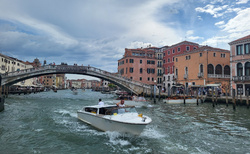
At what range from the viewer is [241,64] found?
2494cm

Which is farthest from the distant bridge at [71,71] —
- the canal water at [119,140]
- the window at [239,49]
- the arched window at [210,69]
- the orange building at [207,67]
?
the canal water at [119,140]

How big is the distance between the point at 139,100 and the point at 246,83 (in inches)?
567

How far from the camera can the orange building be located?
104ft

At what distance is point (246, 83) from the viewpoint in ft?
79.4

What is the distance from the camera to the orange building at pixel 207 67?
3184 centimetres

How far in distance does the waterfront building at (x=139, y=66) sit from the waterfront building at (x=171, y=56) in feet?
9.00

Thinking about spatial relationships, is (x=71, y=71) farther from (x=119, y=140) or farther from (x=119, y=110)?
(x=119, y=140)

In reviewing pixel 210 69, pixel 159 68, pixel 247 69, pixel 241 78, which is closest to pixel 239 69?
pixel 247 69

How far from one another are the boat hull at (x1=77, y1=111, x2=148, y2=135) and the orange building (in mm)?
26453

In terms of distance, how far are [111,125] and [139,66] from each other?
36844 mm

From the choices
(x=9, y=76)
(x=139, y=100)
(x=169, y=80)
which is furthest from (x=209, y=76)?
(x=9, y=76)

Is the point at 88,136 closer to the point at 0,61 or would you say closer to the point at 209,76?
the point at 209,76

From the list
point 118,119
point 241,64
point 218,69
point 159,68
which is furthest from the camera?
point 159,68

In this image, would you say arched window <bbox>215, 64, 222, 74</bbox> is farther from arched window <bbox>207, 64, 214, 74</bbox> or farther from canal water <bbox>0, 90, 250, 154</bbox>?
canal water <bbox>0, 90, 250, 154</bbox>
